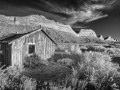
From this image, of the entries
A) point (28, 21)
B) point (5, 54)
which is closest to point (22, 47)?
point (5, 54)

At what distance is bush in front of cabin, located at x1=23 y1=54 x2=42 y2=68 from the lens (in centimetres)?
1065

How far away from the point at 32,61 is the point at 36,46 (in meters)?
1.70

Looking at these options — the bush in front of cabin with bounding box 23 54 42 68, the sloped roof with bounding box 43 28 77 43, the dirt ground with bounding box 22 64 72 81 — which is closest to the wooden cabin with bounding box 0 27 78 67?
the bush in front of cabin with bounding box 23 54 42 68

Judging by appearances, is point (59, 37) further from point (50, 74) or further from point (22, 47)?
point (50, 74)

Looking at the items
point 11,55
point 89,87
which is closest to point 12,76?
point 11,55

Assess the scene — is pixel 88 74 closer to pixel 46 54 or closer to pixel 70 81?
pixel 70 81

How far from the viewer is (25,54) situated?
10875 mm

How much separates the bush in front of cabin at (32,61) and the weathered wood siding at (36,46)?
1.11 ft

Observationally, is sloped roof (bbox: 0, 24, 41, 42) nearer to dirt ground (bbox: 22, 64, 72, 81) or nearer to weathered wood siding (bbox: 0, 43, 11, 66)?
weathered wood siding (bbox: 0, 43, 11, 66)

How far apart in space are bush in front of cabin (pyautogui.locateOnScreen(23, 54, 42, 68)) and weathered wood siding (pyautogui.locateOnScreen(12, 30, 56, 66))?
0.34m

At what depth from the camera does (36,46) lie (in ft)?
39.2

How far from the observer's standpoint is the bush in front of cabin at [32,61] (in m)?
10.6

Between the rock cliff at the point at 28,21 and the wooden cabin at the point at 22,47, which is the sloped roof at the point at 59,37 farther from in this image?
the wooden cabin at the point at 22,47

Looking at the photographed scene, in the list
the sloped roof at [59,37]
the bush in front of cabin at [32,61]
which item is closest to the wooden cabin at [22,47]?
the bush in front of cabin at [32,61]
